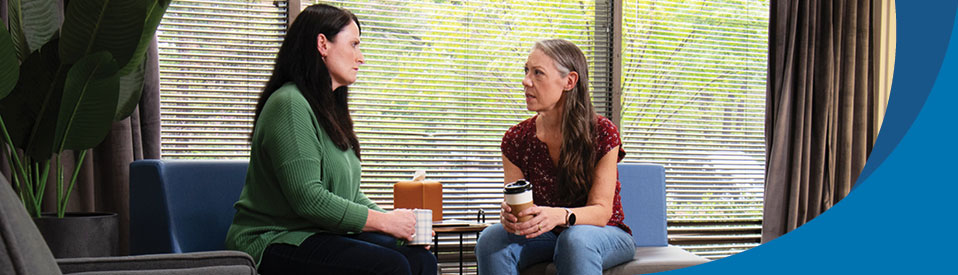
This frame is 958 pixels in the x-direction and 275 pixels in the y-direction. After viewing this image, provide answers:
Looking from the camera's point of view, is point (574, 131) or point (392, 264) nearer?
point (392, 264)

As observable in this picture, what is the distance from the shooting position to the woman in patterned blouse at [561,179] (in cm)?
184

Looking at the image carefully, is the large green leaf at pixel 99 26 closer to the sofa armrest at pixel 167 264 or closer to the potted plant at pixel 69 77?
the potted plant at pixel 69 77

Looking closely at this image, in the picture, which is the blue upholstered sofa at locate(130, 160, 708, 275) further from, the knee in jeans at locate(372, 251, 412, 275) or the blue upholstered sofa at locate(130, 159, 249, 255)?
the knee in jeans at locate(372, 251, 412, 275)

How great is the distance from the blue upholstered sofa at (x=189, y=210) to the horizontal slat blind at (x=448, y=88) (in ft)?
3.72

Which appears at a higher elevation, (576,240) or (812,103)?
(812,103)

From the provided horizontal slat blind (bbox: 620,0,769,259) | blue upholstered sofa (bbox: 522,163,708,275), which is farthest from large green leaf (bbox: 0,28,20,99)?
horizontal slat blind (bbox: 620,0,769,259)

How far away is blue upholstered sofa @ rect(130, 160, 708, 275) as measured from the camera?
210 cm

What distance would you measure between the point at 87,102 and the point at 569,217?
4.49 feet

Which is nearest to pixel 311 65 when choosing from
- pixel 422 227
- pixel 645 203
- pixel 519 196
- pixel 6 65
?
pixel 422 227

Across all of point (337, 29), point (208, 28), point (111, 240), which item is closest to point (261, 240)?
point (337, 29)

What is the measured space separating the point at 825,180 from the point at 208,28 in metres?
3.07

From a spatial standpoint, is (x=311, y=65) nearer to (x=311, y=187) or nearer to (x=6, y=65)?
(x=311, y=187)

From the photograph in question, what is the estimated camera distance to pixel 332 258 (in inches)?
63.1

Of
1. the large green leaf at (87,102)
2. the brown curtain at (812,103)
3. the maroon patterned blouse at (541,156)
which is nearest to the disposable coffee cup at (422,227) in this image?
the maroon patterned blouse at (541,156)
